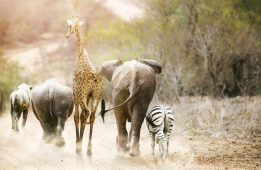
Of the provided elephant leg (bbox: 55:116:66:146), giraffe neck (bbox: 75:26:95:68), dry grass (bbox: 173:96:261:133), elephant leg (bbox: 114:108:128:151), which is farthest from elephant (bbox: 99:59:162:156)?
dry grass (bbox: 173:96:261:133)

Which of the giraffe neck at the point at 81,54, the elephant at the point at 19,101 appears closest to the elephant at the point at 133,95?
the giraffe neck at the point at 81,54

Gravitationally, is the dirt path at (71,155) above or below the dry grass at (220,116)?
below

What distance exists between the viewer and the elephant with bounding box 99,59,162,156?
29.8ft

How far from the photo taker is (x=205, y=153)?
33.1 feet

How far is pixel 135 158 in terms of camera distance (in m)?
8.98

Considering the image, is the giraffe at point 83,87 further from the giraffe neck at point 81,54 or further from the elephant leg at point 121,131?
the elephant leg at point 121,131

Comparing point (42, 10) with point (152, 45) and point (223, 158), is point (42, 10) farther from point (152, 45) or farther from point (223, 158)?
point (223, 158)

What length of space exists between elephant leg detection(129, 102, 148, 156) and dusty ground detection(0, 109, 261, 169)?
130mm

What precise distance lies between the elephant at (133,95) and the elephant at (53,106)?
2.84 feet

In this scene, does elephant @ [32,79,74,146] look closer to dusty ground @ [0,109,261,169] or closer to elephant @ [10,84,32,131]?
dusty ground @ [0,109,261,169]

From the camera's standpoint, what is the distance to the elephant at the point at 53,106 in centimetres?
991

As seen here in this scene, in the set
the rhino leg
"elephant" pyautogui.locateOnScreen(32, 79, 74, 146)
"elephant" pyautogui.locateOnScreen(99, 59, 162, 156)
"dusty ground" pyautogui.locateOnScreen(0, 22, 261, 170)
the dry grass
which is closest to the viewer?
"dusty ground" pyautogui.locateOnScreen(0, 22, 261, 170)

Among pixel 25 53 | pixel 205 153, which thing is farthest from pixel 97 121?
pixel 25 53

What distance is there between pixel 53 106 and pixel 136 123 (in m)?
1.63
